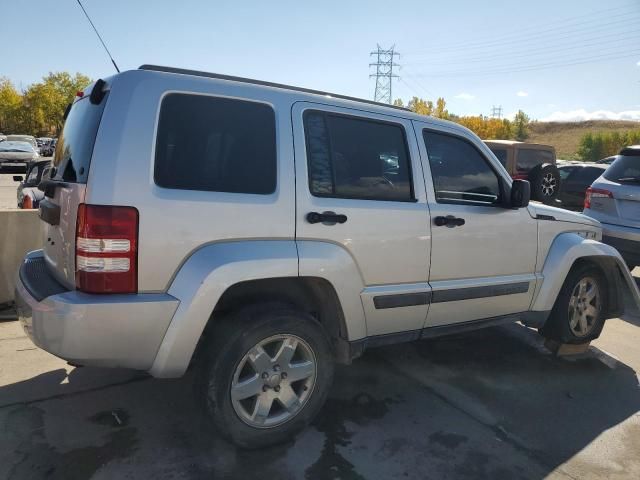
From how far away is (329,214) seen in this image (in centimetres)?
284

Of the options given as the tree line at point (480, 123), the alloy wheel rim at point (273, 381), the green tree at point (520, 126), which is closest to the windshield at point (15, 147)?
the alloy wheel rim at point (273, 381)

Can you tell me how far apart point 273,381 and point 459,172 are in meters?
2.01

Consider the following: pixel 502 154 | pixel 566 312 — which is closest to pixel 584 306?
pixel 566 312

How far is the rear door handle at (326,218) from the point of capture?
9.16ft

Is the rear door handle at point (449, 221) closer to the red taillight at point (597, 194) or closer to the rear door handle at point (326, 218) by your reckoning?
the rear door handle at point (326, 218)

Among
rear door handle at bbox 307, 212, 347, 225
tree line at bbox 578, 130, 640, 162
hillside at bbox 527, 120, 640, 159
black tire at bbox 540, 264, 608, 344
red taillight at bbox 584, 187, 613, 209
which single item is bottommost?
black tire at bbox 540, 264, 608, 344

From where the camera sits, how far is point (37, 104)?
2431 inches

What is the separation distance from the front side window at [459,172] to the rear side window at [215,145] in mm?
1288

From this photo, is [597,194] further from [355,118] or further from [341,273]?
[341,273]

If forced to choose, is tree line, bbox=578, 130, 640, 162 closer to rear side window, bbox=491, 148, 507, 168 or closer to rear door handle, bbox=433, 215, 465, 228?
rear side window, bbox=491, 148, 507, 168

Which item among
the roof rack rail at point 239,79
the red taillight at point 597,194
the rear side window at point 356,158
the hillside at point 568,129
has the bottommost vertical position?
the red taillight at point 597,194

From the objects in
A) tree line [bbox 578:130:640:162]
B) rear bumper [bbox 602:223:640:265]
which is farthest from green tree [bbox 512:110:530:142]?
rear bumper [bbox 602:223:640:265]

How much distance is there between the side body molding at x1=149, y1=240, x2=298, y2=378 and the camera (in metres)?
2.45

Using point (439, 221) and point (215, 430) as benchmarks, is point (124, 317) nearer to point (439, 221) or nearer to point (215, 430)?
point (215, 430)
